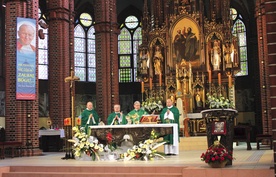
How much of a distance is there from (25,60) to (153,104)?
359 inches

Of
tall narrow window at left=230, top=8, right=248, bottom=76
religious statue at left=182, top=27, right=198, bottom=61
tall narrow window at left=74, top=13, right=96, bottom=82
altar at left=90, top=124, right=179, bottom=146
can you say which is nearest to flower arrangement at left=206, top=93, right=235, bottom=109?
religious statue at left=182, top=27, right=198, bottom=61

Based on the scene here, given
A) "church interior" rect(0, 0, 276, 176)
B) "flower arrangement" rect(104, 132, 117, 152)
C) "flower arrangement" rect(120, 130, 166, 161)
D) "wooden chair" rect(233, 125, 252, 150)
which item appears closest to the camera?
"flower arrangement" rect(120, 130, 166, 161)

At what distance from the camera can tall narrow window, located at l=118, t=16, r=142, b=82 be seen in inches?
1486

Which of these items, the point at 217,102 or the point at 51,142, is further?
the point at 217,102

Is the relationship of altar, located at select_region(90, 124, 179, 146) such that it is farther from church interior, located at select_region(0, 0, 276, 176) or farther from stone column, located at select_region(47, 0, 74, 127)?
stone column, located at select_region(47, 0, 74, 127)

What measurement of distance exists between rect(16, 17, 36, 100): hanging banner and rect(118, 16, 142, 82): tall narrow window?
62.5 ft

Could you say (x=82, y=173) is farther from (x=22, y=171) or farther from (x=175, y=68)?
(x=175, y=68)

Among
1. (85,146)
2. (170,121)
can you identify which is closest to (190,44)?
(170,121)

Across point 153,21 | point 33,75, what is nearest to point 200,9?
point 153,21

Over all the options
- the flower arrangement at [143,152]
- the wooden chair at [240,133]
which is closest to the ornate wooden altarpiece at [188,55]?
the wooden chair at [240,133]

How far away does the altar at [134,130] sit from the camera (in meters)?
15.3

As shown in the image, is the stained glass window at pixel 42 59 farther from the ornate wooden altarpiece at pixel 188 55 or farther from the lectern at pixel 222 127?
the lectern at pixel 222 127

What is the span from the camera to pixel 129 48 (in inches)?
1502

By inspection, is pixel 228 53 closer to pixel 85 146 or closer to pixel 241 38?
pixel 241 38
